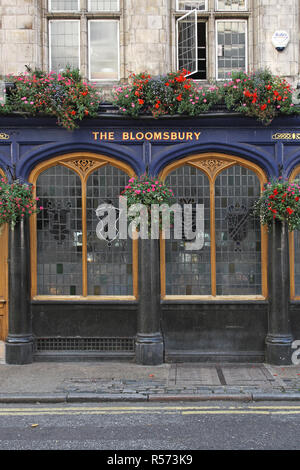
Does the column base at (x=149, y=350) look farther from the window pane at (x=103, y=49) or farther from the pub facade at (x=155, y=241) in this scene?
the window pane at (x=103, y=49)

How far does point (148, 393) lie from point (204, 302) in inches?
104

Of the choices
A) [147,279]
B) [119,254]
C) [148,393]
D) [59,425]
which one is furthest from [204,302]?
[59,425]

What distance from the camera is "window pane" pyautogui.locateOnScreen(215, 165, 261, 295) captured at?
10.2 m

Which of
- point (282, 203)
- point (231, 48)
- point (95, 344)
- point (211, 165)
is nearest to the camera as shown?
point (282, 203)

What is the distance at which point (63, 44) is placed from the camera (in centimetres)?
1056

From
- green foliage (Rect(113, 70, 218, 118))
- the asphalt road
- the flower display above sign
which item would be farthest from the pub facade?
the asphalt road

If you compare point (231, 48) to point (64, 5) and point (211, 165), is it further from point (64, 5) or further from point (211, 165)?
point (64, 5)

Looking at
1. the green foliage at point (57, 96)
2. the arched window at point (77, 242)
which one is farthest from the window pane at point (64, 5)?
the arched window at point (77, 242)

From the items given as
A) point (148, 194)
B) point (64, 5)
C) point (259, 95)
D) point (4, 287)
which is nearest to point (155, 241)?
point (148, 194)

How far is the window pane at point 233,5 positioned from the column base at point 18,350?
813cm

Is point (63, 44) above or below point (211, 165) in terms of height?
above

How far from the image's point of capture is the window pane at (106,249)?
10.2 metres

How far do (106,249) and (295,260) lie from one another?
3.96 m

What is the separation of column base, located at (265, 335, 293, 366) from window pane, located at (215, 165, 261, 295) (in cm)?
104
